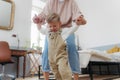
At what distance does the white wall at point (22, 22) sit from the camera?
5.29m

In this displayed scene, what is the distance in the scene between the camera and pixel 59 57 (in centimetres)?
148

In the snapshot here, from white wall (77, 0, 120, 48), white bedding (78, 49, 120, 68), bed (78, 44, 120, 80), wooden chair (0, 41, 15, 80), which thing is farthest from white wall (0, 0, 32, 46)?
white bedding (78, 49, 120, 68)

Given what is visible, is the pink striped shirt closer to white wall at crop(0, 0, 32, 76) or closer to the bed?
the bed

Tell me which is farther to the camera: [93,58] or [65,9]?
[93,58]

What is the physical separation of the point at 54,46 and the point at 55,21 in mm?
219

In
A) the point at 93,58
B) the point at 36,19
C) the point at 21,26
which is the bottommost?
the point at 93,58

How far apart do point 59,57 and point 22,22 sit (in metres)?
4.30

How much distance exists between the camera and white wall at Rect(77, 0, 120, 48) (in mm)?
5732

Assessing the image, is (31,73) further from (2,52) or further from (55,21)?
(55,21)

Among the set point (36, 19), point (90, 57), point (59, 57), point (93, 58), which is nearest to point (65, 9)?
point (36, 19)

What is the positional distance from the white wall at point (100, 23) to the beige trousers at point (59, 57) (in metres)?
4.42

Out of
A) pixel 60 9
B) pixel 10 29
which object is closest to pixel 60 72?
pixel 60 9

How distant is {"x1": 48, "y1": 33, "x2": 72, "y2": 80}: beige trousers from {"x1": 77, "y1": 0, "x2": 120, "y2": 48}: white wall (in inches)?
174

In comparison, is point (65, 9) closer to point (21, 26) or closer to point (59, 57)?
point (59, 57)
